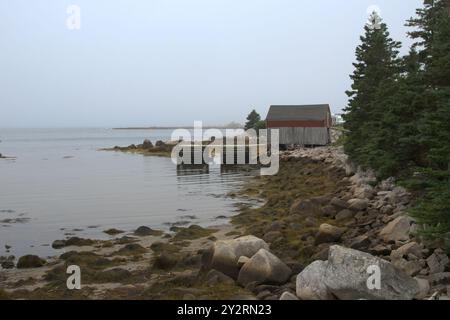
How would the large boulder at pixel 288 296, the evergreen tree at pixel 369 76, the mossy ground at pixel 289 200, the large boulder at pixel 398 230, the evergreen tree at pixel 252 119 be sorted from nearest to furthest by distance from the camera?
the large boulder at pixel 288 296, the large boulder at pixel 398 230, the mossy ground at pixel 289 200, the evergreen tree at pixel 369 76, the evergreen tree at pixel 252 119

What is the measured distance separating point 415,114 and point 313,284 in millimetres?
8308

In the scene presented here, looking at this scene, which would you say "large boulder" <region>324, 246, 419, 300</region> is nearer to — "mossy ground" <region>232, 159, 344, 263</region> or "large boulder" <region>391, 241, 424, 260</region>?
"large boulder" <region>391, 241, 424, 260</region>

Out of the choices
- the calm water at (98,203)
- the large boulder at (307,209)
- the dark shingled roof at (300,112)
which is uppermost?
the dark shingled roof at (300,112)

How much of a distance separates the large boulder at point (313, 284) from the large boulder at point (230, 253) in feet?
7.93

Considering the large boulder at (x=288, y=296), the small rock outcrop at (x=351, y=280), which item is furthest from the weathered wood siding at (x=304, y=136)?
the large boulder at (x=288, y=296)

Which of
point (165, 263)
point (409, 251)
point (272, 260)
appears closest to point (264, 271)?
point (272, 260)

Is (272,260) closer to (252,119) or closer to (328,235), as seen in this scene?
(328,235)

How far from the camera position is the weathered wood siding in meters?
54.9

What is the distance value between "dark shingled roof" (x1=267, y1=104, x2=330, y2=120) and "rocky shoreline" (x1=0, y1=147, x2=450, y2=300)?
3563 cm

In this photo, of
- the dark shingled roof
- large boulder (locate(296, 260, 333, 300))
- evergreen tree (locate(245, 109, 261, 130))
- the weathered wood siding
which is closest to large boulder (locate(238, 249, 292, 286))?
large boulder (locate(296, 260, 333, 300))

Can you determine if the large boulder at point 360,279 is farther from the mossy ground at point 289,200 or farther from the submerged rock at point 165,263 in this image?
the submerged rock at point 165,263

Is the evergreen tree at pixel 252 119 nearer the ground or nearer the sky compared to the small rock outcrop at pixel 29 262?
nearer the sky

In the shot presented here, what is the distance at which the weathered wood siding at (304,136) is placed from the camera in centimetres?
5494

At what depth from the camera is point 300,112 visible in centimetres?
5634
